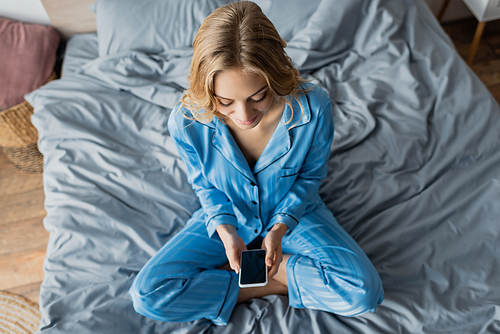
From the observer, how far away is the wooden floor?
156 centimetres

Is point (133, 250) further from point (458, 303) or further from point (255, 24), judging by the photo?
point (458, 303)

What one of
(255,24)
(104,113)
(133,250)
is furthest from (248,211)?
(104,113)

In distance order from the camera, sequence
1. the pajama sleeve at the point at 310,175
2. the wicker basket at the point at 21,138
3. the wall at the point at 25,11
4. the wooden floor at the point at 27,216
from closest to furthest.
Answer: the pajama sleeve at the point at 310,175, the wooden floor at the point at 27,216, the wicker basket at the point at 21,138, the wall at the point at 25,11

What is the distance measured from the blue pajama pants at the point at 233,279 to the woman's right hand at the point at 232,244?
0.08 metres

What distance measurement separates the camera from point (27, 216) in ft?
5.80

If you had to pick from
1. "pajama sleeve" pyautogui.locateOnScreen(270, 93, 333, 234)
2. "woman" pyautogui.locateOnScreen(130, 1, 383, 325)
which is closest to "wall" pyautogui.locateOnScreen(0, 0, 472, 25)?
"woman" pyautogui.locateOnScreen(130, 1, 383, 325)

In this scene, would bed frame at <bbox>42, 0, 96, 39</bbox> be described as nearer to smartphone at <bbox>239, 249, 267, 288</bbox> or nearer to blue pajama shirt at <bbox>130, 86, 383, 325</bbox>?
blue pajama shirt at <bbox>130, 86, 383, 325</bbox>

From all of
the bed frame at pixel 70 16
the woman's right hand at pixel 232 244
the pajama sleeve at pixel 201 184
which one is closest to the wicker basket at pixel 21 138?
the bed frame at pixel 70 16

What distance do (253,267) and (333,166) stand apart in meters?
0.57

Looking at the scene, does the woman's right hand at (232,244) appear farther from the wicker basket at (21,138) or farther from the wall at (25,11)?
the wall at (25,11)

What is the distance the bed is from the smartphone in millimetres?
196

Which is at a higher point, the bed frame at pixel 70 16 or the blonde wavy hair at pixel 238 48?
the blonde wavy hair at pixel 238 48

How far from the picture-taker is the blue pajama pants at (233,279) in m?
0.97

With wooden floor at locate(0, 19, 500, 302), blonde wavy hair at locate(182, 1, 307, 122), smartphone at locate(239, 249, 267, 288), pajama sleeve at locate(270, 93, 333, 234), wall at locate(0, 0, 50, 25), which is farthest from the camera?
wall at locate(0, 0, 50, 25)
